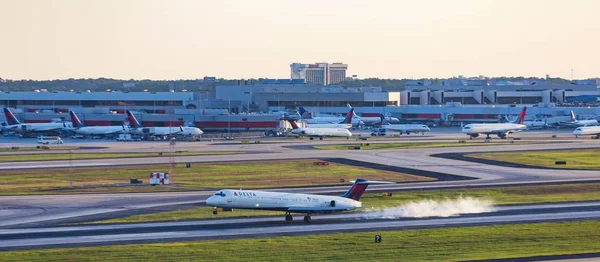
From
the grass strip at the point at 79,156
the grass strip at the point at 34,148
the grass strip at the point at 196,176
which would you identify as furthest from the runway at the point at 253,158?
the grass strip at the point at 34,148

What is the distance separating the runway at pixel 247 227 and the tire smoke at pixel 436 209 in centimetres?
121

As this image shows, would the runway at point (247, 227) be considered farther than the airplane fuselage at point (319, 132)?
No

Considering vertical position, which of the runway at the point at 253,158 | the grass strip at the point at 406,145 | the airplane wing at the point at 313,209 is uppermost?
the airplane wing at the point at 313,209

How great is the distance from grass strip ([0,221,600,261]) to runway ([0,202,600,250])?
2379 millimetres

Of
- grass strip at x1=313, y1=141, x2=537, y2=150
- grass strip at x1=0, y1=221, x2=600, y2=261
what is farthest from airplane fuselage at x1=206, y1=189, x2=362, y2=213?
Answer: grass strip at x1=313, y1=141, x2=537, y2=150

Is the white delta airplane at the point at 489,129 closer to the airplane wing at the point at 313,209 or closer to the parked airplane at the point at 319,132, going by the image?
the parked airplane at the point at 319,132

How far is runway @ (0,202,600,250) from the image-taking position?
6675 cm

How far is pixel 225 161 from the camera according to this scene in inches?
5172

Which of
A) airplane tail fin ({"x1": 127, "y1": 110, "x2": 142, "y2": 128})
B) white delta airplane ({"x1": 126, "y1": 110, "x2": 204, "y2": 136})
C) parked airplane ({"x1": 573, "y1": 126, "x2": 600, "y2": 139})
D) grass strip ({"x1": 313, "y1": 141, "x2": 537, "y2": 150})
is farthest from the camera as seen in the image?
airplane tail fin ({"x1": 127, "y1": 110, "x2": 142, "y2": 128})

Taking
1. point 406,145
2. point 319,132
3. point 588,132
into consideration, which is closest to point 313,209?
point 406,145

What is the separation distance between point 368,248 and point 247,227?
11834 millimetres

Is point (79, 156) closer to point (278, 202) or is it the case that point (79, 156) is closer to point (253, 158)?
point (253, 158)

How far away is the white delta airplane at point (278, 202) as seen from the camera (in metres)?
74.6

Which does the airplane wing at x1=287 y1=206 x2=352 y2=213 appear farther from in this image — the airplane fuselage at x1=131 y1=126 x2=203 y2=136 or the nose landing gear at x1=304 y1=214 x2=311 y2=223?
the airplane fuselage at x1=131 y1=126 x2=203 y2=136
